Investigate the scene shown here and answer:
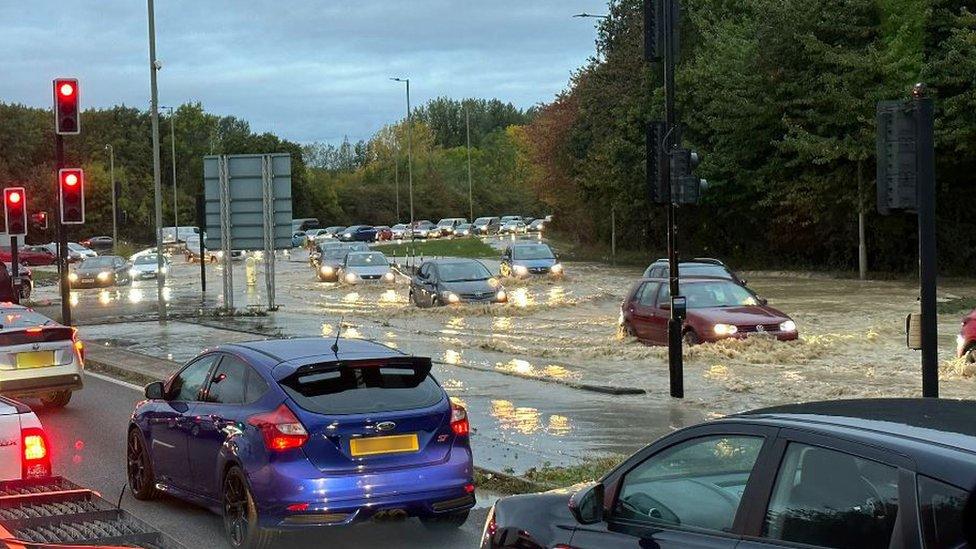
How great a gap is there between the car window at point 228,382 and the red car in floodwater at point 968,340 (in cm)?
1223

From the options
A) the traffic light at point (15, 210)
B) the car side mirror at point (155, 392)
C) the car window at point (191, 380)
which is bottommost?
the car side mirror at point (155, 392)

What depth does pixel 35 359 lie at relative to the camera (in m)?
16.6

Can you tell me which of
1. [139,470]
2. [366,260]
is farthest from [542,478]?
[366,260]

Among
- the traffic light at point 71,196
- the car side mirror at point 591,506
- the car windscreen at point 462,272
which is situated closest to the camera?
the car side mirror at point 591,506

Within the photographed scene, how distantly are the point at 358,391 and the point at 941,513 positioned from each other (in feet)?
17.9

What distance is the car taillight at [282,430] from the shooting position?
847cm

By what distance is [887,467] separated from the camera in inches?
164

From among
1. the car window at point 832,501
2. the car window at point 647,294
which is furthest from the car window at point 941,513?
the car window at point 647,294

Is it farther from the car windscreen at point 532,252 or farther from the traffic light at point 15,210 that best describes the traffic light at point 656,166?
the car windscreen at point 532,252

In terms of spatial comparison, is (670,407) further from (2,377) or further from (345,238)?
(345,238)

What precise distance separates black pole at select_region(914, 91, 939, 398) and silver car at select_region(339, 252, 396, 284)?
124 ft

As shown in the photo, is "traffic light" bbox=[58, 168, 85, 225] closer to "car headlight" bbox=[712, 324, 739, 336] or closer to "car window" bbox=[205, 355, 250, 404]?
"car headlight" bbox=[712, 324, 739, 336]

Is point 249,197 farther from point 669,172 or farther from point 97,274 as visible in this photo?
point 97,274

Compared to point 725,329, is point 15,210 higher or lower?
higher
